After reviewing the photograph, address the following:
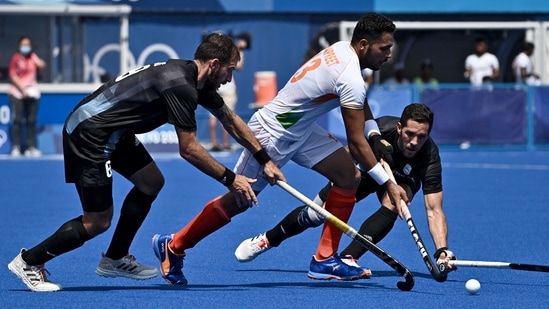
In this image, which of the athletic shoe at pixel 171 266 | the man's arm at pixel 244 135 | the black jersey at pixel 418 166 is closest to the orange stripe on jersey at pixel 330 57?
the man's arm at pixel 244 135

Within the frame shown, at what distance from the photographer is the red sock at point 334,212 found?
767 cm

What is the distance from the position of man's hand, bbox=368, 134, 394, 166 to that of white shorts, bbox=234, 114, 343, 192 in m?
0.27

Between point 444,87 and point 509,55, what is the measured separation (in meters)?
3.24

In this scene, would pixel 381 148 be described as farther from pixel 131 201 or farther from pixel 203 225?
pixel 131 201

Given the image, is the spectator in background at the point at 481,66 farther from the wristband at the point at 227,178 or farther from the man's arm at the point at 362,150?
the wristband at the point at 227,178

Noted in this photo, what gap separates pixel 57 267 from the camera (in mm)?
8328

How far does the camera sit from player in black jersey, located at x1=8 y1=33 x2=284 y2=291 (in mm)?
6828

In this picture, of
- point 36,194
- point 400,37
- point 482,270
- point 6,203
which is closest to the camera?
point 482,270

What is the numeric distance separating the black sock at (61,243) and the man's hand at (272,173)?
1119 millimetres

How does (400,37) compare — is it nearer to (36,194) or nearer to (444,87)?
(444,87)

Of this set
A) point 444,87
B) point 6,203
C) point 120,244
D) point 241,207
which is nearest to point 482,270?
point 241,207

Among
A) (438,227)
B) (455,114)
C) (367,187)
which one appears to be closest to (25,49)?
(455,114)

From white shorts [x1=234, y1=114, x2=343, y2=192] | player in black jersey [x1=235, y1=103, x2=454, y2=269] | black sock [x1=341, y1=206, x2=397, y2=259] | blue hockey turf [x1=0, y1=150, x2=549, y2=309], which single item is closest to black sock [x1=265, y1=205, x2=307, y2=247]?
player in black jersey [x1=235, y1=103, x2=454, y2=269]

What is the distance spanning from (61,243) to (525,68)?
15.9 metres
